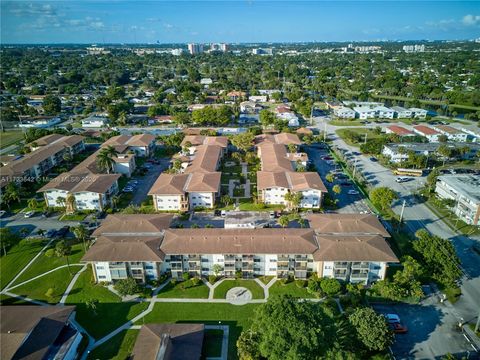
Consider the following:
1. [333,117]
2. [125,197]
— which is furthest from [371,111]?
[125,197]

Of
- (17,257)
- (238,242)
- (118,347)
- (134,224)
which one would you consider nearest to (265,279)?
(238,242)

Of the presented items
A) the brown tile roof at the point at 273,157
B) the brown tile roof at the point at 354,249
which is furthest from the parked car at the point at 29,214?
the brown tile roof at the point at 354,249

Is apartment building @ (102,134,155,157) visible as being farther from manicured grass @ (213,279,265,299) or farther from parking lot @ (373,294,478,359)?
parking lot @ (373,294,478,359)

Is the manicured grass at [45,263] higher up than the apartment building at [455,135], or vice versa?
the apartment building at [455,135]

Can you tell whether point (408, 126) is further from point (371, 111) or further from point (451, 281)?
point (451, 281)

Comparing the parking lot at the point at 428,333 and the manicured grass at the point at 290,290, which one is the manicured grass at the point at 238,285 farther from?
the parking lot at the point at 428,333

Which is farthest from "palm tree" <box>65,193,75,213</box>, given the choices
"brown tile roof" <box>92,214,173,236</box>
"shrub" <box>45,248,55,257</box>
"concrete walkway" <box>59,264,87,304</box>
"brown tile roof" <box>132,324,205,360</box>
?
"brown tile roof" <box>132,324,205,360</box>

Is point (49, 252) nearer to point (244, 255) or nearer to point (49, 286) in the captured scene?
point (49, 286)
